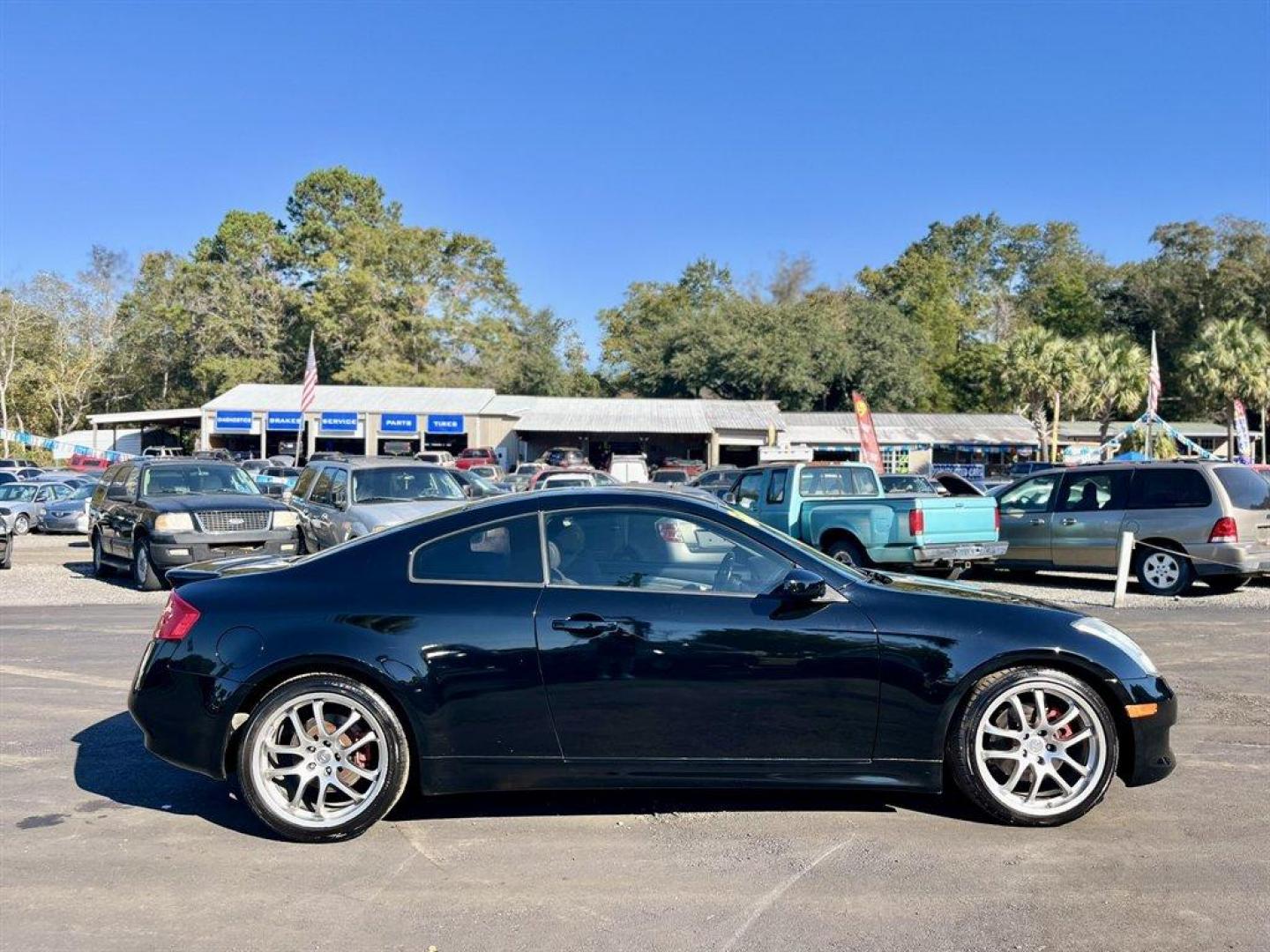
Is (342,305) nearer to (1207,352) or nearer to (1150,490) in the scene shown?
(1207,352)

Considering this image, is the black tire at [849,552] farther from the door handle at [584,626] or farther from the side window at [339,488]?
the door handle at [584,626]

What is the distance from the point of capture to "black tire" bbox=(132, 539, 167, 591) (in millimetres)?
13234

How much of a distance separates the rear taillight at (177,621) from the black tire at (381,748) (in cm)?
53

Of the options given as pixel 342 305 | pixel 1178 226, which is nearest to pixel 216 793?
pixel 342 305

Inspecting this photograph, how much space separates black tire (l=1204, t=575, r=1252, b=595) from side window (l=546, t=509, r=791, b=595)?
10.5m

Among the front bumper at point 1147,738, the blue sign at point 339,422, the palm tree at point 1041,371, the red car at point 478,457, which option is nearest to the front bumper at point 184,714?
the front bumper at point 1147,738

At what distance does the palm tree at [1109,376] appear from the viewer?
52719 millimetres

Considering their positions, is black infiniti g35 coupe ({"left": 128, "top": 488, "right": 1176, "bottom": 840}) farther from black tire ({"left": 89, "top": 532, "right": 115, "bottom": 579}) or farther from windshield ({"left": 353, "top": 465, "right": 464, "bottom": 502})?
black tire ({"left": 89, "top": 532, "right": 115, "bottom": 579})

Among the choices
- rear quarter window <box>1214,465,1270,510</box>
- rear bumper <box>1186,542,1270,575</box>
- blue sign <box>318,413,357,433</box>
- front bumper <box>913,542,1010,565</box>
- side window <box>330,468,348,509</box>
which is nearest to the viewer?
rear bumper <box>1186,542,1270,575</box>

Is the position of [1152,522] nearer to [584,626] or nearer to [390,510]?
[390,510]

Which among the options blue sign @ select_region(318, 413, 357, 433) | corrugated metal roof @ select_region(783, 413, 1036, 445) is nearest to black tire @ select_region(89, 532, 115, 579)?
blue sign @ select_region(318, 413, 357, 433)

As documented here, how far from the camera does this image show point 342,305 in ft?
213

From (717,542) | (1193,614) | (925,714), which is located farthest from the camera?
(1193,614)

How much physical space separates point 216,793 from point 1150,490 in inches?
464
